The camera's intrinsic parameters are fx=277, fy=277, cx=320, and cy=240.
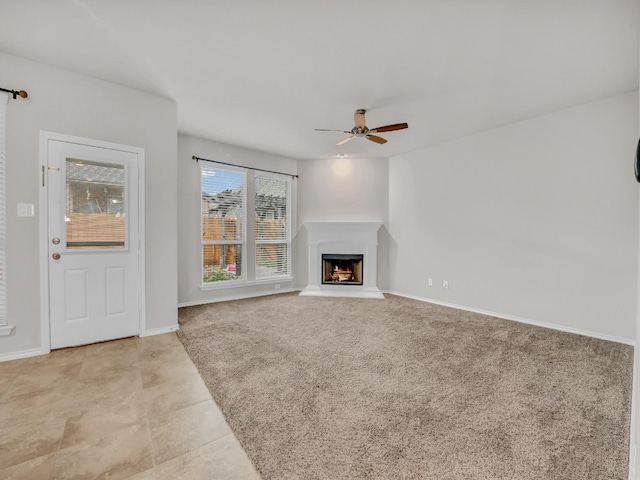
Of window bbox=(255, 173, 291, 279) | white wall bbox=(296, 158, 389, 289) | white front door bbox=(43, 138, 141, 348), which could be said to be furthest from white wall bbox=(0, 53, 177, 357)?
white wall bbox=(296, 158, 389, 289)

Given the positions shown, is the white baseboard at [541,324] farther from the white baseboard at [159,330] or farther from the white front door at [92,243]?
the white front door at [92,243]

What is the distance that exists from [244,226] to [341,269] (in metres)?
2.08

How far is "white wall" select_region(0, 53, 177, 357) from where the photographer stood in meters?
2.46

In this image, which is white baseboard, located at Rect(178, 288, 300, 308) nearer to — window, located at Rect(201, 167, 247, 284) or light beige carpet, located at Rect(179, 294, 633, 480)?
window, located at Rect(201, 167, 247, 284)

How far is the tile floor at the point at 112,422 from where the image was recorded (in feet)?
4.42

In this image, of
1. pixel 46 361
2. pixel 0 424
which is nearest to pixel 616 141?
pixel 0 424

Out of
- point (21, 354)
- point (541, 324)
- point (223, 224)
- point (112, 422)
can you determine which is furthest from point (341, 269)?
point (21, 354)

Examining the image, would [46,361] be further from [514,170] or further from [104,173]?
[514,170]

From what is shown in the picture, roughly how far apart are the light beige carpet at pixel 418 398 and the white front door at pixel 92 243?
2.60 ft

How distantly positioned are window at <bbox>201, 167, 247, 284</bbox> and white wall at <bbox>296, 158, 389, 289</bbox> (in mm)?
1229

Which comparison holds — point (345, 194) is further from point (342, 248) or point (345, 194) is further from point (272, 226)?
point (272, 226)

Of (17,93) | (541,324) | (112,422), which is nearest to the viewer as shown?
(112,422)

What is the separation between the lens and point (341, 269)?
18.4 ft

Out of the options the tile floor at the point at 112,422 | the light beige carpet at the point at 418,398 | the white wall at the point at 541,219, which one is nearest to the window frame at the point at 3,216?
the tile floor at the point at 112,422
